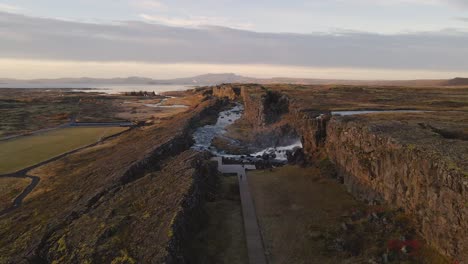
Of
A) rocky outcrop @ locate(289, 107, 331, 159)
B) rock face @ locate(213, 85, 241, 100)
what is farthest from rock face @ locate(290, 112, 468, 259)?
rock face @ locate(213, 85, 241, 100)

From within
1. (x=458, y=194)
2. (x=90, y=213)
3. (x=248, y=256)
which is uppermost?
(x=458, y=194)

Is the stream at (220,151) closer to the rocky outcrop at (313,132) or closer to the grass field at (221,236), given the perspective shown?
the rocky outcrop at (313,132)

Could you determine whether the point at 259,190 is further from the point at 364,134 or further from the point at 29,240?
the point at 29,240

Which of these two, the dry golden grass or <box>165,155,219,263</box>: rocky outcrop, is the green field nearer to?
the dry golden grass

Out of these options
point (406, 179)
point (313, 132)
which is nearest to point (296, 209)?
point (406, 179)

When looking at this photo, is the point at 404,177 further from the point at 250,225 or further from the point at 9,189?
the point at 9,189

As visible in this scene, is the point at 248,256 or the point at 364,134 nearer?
the point at 248,256

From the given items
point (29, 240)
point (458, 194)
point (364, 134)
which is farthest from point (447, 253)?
point (29, 240)
